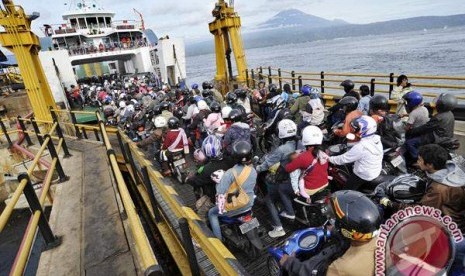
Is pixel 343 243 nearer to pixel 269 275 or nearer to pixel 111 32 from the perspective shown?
pixel 269 275

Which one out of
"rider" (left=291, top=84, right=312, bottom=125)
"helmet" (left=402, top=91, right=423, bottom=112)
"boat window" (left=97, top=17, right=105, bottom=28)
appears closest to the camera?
"helmet" (left=402, top=91, right=423, bottom=112)

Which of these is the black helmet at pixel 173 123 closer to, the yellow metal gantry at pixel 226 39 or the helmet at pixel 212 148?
the helmet at pixel 212 148

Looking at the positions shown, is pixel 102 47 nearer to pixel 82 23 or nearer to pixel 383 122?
pixel 82 23

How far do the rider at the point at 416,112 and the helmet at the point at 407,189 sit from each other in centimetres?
196

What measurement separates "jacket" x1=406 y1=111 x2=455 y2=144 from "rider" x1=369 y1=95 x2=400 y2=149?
0.39 meters

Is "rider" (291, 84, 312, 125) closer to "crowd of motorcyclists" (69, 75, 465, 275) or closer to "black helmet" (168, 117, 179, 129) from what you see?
"crowd of motorcyclists" (69, 75, 465, 275)

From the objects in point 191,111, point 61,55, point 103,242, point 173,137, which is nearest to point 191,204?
point 173,137

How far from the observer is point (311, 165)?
12.4 ft

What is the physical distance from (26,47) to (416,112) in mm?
12213

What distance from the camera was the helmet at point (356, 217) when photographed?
1.86m

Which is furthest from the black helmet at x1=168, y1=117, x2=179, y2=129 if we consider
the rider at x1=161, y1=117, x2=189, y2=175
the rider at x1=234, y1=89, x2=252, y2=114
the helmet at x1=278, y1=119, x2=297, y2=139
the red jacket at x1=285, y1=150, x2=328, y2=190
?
the red jacket at x1=285, y1=150, x2=328, y2=190

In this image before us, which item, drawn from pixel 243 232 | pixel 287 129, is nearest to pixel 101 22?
pixel 287 129

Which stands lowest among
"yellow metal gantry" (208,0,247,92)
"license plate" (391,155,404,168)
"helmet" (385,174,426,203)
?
"license plate" (391,155,404,168)

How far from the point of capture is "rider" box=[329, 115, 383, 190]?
3720mm
